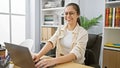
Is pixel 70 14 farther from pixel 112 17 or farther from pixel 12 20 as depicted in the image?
pixel 12 20

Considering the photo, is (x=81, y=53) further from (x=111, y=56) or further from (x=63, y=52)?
(x=111, y=56)

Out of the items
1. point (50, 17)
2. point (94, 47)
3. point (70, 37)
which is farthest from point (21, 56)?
point (50, 17)

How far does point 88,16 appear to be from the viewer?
3.25m

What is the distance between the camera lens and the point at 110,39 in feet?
9.10

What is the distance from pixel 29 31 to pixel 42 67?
2.92m

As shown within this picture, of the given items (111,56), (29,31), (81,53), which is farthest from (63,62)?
(29,31)

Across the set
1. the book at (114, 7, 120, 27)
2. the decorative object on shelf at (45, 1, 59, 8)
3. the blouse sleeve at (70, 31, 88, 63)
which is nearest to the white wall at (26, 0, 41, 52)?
the decorative object on shelf at (45, 1, 59, 8)

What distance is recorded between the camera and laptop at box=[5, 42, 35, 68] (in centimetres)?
103

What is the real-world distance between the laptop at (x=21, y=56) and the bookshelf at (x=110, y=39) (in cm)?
165

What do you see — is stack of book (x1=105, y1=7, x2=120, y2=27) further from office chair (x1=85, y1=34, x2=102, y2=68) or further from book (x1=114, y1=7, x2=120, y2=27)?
office chair (x1=85, y1=34, x2=102, y2=68)

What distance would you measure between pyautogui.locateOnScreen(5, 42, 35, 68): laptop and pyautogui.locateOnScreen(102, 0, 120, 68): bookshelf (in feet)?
5.42

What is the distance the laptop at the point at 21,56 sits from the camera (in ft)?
3.38

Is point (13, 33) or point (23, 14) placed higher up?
point (23, 14)

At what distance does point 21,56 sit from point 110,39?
2.01 m
